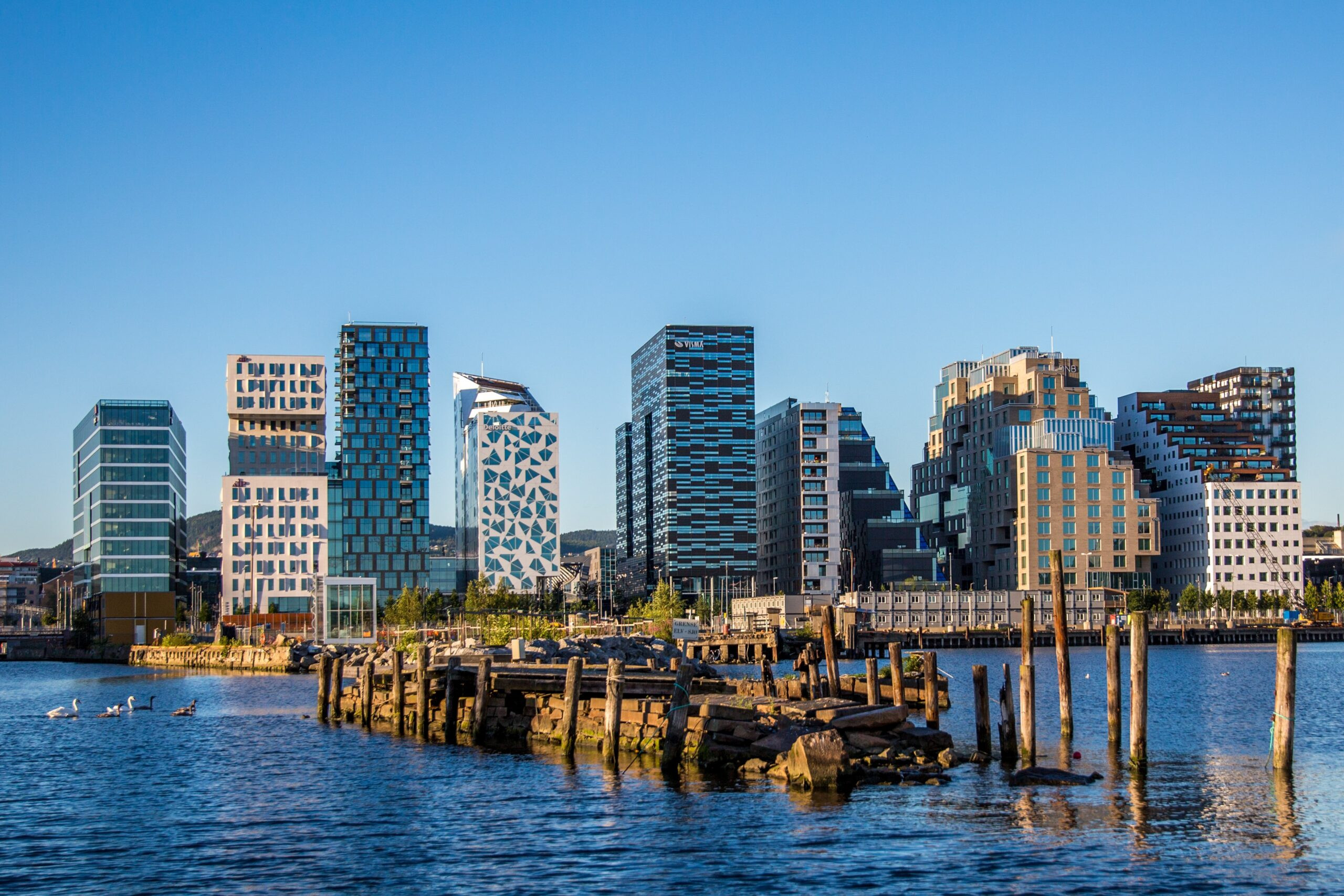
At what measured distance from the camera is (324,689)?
77.5m

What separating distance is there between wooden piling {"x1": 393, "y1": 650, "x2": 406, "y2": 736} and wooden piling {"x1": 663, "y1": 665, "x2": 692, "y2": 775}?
19.9 meters

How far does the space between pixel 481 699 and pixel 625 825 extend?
2157 centimetres

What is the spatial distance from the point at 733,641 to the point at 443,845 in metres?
125

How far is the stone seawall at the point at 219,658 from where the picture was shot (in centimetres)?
15168

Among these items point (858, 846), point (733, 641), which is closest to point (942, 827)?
point (858, 846)

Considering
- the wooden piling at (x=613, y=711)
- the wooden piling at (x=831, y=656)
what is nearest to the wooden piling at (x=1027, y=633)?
the wooden piling at (x=613, y=711)

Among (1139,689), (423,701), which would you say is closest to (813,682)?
(423,701)

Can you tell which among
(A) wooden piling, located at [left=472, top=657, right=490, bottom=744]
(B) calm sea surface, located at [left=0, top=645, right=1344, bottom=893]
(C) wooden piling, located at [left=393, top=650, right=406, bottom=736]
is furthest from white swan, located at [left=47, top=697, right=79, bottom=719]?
(A) wooden piling, located at [left=472, top=657, right=490, bottom=744]

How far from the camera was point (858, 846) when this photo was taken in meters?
36.3

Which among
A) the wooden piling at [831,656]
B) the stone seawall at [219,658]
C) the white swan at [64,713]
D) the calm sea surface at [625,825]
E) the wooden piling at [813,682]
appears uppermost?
the wooden piling at [831,656]

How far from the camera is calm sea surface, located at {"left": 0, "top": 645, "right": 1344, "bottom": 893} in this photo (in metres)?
33.8

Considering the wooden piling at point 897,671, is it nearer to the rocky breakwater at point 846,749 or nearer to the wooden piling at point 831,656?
the wooden piling at point 831,656

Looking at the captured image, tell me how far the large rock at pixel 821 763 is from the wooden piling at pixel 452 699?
71.0 ft

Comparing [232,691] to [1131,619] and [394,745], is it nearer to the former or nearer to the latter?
[394,745]
